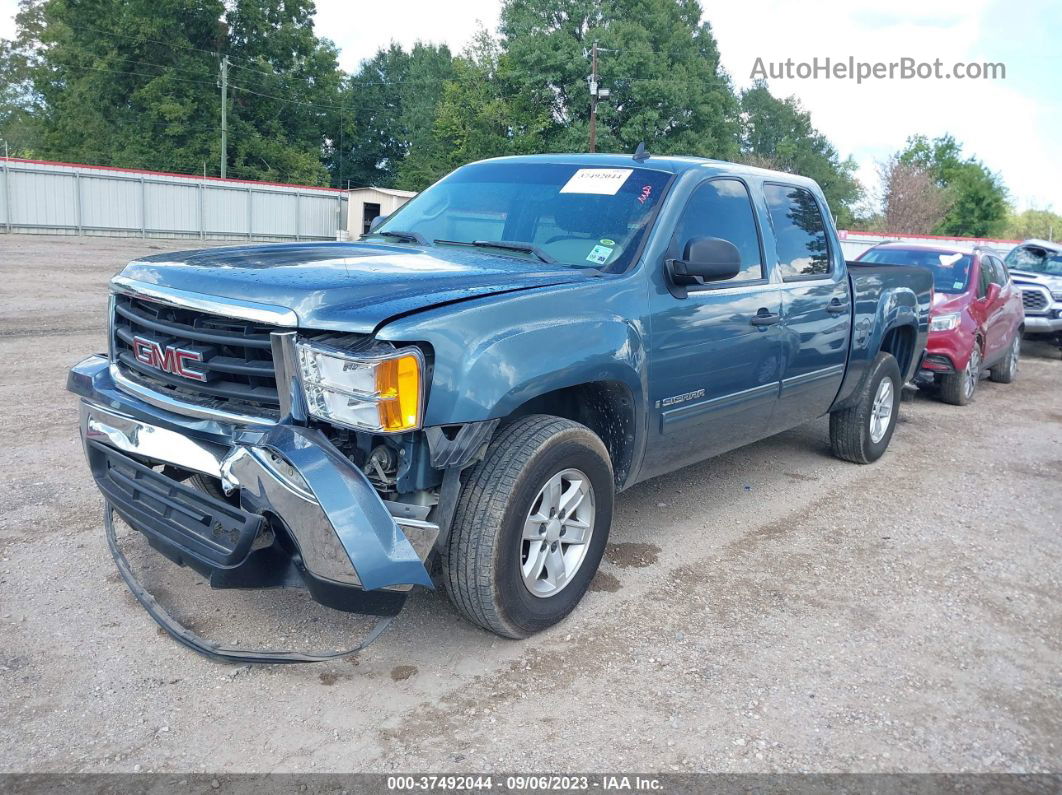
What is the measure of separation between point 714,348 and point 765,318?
552 mm

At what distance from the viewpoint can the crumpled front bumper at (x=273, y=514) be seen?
2.75 m

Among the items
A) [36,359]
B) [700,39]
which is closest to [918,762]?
[36,359]

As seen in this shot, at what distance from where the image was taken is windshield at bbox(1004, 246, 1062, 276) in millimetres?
14555

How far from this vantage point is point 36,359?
8391 millimetres

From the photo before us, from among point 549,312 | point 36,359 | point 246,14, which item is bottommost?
point 36,359

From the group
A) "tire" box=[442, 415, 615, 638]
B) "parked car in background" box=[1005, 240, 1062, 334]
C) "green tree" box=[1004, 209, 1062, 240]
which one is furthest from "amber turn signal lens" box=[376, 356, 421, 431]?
"green tree" box=[1004, 209, 1062, 240]

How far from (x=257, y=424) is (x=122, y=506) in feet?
2.60

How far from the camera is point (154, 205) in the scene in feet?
113

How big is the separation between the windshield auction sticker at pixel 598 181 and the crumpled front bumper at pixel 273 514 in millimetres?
2025

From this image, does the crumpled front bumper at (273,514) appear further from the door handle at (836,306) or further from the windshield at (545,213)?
the door handle at (836,306)

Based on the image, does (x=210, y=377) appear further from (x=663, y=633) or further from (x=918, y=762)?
(x=918, y=762)

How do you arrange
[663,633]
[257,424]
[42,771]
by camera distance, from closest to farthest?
1. [42,771]
2. [257,424]
3. [663,633]

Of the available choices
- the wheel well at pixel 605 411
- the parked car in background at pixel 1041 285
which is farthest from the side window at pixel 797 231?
the parked car in background at pixel 1041 285

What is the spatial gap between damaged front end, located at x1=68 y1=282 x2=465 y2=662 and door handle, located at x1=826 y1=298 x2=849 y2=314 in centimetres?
315
